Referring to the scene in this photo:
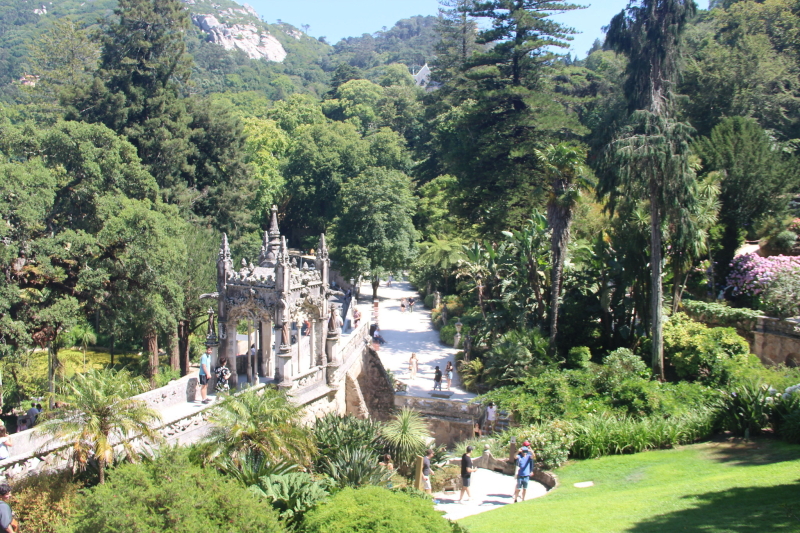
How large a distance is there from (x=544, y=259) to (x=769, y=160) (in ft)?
35.0

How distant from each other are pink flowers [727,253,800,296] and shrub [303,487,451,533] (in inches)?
776

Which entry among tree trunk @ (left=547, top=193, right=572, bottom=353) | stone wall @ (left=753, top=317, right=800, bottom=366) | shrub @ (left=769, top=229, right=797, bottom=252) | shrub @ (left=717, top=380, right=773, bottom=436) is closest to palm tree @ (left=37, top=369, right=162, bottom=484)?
shrub @ (left=717, top=380, right=773, bottom=436)

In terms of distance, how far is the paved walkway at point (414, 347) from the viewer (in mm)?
27016

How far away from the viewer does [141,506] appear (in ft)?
31.2

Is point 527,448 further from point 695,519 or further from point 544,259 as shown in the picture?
point 544,259

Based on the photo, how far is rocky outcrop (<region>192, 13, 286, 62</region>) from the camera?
169m

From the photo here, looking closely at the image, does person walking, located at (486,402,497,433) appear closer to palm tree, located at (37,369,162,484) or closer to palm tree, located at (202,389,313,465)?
palm tree, located at (202,389,313,465)

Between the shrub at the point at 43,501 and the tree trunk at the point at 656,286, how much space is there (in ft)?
60.3

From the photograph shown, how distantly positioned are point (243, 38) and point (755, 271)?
17396 centimetres

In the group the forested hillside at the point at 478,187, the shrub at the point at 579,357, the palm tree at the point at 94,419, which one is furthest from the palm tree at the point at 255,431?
the shrub at the point at 579,357

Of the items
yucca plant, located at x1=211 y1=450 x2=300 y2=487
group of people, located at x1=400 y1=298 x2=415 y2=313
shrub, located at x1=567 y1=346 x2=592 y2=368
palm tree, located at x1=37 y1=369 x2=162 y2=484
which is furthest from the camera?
group of people, located at x1=400 y1=298 x2=415 y2=313

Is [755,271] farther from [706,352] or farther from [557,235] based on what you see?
[557,235]

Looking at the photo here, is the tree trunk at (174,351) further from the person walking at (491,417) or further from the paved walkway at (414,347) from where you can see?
the person walking at (491,417)

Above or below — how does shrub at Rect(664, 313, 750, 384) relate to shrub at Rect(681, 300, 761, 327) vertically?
below
